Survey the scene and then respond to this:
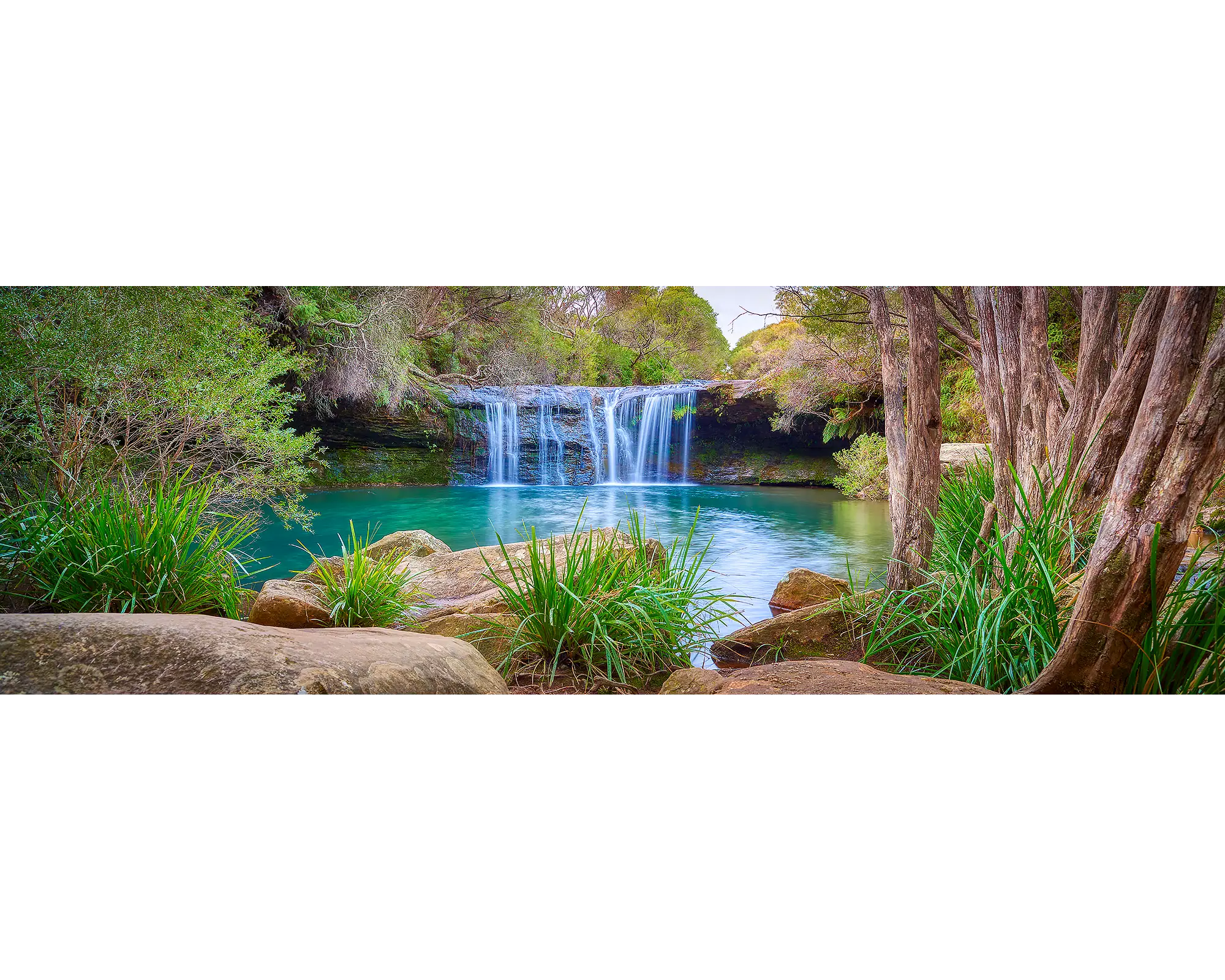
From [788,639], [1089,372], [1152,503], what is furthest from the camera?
[1089,372]

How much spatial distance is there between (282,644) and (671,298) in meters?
1.87

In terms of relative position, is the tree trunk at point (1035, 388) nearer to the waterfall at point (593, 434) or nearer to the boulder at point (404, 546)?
the waterfall at point (593, 434)

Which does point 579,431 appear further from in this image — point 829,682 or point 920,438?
point 920,438

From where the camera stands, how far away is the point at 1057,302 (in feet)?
9.91

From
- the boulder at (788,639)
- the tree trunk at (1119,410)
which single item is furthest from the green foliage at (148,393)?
the tree trunk at (1119,410)

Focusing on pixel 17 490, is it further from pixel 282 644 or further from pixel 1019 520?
pixel 1019 520

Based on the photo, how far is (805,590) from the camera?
295 centimetres

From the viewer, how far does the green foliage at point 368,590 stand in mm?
2822

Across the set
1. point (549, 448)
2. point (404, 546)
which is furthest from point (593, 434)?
point (404, 546)

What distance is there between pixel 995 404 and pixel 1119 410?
513 millimetres

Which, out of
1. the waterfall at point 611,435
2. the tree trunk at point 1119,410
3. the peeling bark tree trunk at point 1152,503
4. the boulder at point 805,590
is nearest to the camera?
the peeling bark tree trunk at point 1152,503

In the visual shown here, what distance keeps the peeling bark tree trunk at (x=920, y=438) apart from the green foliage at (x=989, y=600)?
7 cm

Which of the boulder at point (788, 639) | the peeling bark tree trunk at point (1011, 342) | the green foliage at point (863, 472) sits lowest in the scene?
the boulder at point (788, 639)
